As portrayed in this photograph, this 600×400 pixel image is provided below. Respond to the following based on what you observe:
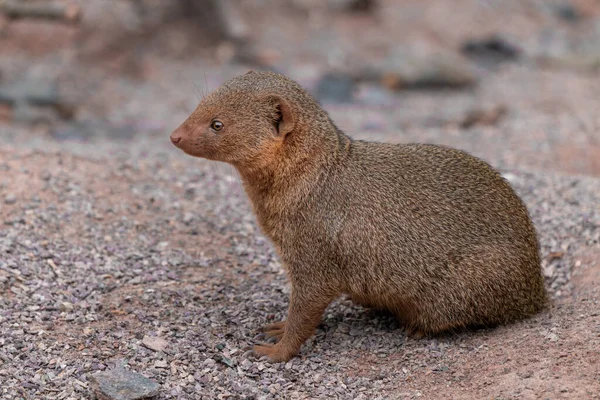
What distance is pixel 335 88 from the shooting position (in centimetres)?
1120

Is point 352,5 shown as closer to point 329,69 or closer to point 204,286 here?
point 329,69

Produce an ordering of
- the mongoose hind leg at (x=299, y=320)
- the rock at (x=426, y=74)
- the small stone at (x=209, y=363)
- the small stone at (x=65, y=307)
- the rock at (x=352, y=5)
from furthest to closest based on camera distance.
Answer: the rock at (x=352, y=5), the rock at (x=426, y=74), the small stone at (x=65, y=307), the mongoose hind leg at (x=299, y=320), the small stone at (x=209, y=363)

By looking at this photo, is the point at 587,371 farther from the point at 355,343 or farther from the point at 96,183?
the point at 96,183

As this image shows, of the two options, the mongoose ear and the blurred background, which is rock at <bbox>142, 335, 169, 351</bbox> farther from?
the blurred background

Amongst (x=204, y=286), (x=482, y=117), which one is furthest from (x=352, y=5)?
(x=204, y=286)

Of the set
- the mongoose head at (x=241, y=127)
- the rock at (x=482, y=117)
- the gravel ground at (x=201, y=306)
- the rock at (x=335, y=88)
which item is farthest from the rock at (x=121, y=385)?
the rock at (x=335, y=88)

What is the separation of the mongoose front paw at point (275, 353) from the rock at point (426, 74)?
7.33m

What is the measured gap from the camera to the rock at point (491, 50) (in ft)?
42.9

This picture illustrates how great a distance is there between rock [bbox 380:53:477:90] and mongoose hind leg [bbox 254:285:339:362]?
7240 mm

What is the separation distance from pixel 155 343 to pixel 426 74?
7.96 meters

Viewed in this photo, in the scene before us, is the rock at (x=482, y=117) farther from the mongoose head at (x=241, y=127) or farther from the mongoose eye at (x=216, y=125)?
the mongoose eye at (x=216, y=125)

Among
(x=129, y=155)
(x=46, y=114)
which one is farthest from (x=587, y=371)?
(x=46, y=114)

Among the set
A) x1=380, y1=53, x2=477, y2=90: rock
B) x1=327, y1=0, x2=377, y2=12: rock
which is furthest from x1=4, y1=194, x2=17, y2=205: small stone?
x1=327, y1=0, x2=377, y2=12: rock

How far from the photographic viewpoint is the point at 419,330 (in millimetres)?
4863
